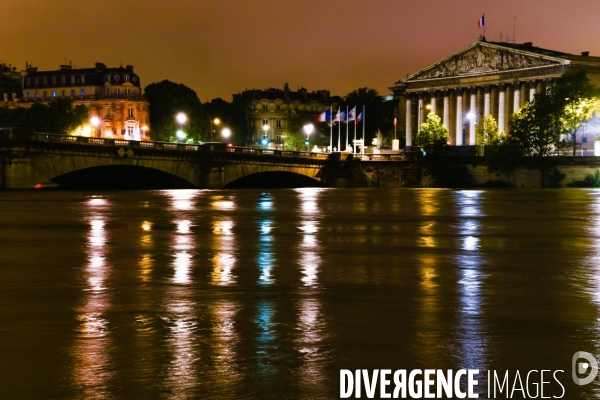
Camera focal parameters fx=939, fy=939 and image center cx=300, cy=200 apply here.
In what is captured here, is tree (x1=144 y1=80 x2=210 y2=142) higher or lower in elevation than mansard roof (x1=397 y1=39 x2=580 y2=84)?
lower

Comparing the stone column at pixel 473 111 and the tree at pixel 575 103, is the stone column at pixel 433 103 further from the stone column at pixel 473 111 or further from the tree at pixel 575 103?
the tree at pixel 575 103

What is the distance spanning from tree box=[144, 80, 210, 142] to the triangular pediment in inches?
1633

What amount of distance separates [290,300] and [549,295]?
219 inches

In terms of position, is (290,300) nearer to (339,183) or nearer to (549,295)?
(549,295)

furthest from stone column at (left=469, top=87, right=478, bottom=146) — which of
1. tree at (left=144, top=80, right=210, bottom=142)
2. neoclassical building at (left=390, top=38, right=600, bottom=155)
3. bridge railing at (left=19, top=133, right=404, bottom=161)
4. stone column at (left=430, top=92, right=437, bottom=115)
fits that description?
bridge railing at (left=19, top=133, right=404, bottom=161)

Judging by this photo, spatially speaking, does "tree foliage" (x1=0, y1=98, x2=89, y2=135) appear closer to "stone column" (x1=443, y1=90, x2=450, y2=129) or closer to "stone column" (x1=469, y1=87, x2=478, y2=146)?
"stone column" (x1=443, y1=90, x2=450, y2=129)

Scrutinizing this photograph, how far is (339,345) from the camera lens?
578 inches

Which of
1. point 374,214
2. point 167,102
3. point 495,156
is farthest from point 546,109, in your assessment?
point 167,102

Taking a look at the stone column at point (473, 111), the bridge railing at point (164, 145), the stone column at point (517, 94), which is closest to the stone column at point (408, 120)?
the stone column at point (473, 111)

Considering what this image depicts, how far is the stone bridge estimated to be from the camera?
8175cm

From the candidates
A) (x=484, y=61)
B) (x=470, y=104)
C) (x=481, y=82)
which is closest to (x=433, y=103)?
(x=470, y=104)

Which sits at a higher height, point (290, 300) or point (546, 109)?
point (546, 109)

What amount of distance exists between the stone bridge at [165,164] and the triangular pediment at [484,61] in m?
46.6

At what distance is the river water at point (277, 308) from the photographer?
512 inches
